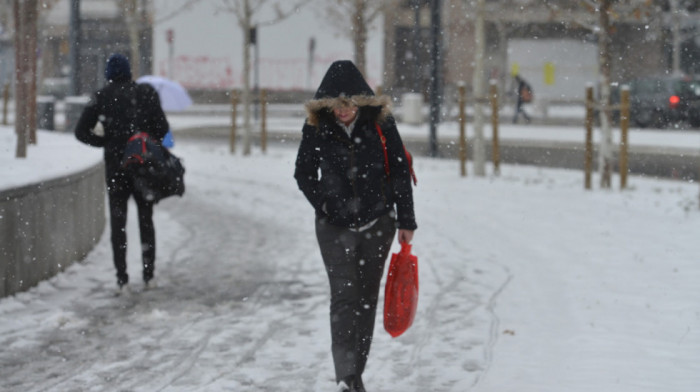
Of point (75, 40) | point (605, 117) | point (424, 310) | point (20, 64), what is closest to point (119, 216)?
point (424, 310)

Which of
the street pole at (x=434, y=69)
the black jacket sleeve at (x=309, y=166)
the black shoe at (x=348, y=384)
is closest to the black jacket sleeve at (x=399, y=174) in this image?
the black jacket sleeve at (x=309, y=166)

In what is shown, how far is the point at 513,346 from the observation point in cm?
649

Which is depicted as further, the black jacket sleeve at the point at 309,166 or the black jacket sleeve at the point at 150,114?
the black jacket sleeve at the point at 150,114

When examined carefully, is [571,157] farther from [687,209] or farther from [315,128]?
[315,128]

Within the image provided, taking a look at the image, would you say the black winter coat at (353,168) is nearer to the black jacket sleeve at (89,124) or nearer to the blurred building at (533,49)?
the black jacket sleeve at (89,124)

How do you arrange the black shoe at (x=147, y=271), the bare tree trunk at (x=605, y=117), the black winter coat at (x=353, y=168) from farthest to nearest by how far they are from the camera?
1. the bare tree trunk at (x=605, y=117)
2. the black shoe at (x=147, y=271)
3. the black winter coat at (x=353, y=168)

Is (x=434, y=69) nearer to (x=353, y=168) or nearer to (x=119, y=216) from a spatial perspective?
(x=119, y=216)

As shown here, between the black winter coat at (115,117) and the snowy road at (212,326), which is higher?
the black winter coat at (115,117)

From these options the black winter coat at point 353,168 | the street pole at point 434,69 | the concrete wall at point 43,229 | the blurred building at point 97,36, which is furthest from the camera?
the blurred building at point 97,36

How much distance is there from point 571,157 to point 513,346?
1518 cm

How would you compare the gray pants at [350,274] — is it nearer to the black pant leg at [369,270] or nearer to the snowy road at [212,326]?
the black pant leg at [369,270]

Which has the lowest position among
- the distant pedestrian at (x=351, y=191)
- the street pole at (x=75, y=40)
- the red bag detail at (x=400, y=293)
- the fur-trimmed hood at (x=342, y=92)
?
the red bag detail at (x=400, y=293)

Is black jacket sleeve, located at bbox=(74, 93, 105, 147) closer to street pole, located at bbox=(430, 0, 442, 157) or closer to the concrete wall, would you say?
the concrete wall

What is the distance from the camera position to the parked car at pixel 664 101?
30.2m
